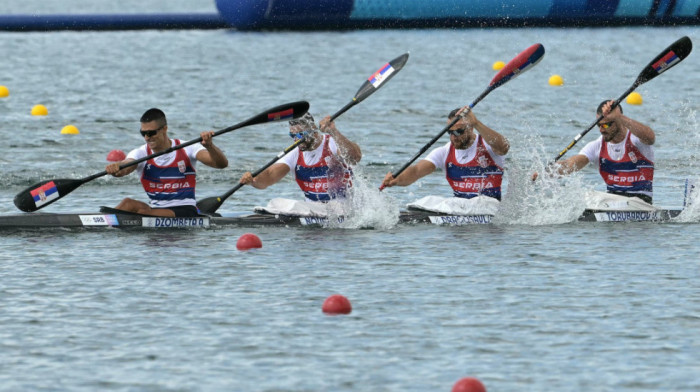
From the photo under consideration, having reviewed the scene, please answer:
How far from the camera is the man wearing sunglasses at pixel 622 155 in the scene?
1280 centimetres

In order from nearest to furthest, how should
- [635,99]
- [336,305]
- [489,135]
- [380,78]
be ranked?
1. [336,305]
2. [489,135]
3. [380,78]
4. [635,99]

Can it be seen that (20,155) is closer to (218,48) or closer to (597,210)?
(597,210)

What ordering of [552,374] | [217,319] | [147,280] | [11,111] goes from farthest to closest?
[11,111], [147,280], [217,319], [552,374]

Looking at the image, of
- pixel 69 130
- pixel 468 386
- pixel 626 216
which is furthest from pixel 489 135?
pixel 69 130

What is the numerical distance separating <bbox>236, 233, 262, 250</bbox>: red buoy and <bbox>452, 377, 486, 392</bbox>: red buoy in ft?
15.7

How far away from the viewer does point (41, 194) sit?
1277 centimetres

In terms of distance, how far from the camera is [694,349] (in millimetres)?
8055

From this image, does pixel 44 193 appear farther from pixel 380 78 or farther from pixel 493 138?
pixel 493 138

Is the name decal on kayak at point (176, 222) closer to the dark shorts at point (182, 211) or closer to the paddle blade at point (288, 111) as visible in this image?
the dark shorts at point (182, 211)

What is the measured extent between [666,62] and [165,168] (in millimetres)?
5713

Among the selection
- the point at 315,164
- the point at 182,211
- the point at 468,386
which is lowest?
the point at 182,211

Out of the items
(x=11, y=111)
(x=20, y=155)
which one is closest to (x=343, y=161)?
(x=20, y=155)

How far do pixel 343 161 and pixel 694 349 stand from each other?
16.9 feet

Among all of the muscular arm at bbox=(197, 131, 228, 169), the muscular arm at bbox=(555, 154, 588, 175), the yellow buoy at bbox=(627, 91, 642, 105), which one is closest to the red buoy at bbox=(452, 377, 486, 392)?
the muscular arm at bbox=(197, 131, 228, 169)
